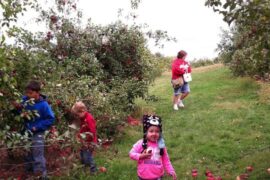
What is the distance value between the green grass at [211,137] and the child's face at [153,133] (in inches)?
69.5

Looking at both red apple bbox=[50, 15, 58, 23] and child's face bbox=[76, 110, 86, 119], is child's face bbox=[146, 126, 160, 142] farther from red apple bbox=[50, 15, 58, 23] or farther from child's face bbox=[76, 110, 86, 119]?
red apple bbox=[50, 15, 58, 23]

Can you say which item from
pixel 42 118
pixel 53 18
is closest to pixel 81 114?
pixel 42 118

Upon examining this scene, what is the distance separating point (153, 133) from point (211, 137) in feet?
13.0

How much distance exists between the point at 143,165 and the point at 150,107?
799 cm

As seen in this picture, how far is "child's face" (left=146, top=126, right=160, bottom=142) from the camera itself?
5664 millimetres

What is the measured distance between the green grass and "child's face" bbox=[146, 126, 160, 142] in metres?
1.77

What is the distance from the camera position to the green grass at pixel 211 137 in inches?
296

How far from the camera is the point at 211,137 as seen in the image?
9391 mm

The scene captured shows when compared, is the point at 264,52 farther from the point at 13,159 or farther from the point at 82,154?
the point at 13,159

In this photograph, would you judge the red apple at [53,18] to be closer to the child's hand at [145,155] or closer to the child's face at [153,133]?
the child's face at [153,133]

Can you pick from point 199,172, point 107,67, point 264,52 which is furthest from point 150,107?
point 264,52

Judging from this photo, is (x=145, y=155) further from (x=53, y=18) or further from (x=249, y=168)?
(x=53, y=18)

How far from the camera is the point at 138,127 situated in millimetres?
11109

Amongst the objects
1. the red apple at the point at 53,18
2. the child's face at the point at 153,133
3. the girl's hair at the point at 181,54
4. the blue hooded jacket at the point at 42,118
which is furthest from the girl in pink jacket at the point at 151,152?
the girl's hair at the point at 181,54
